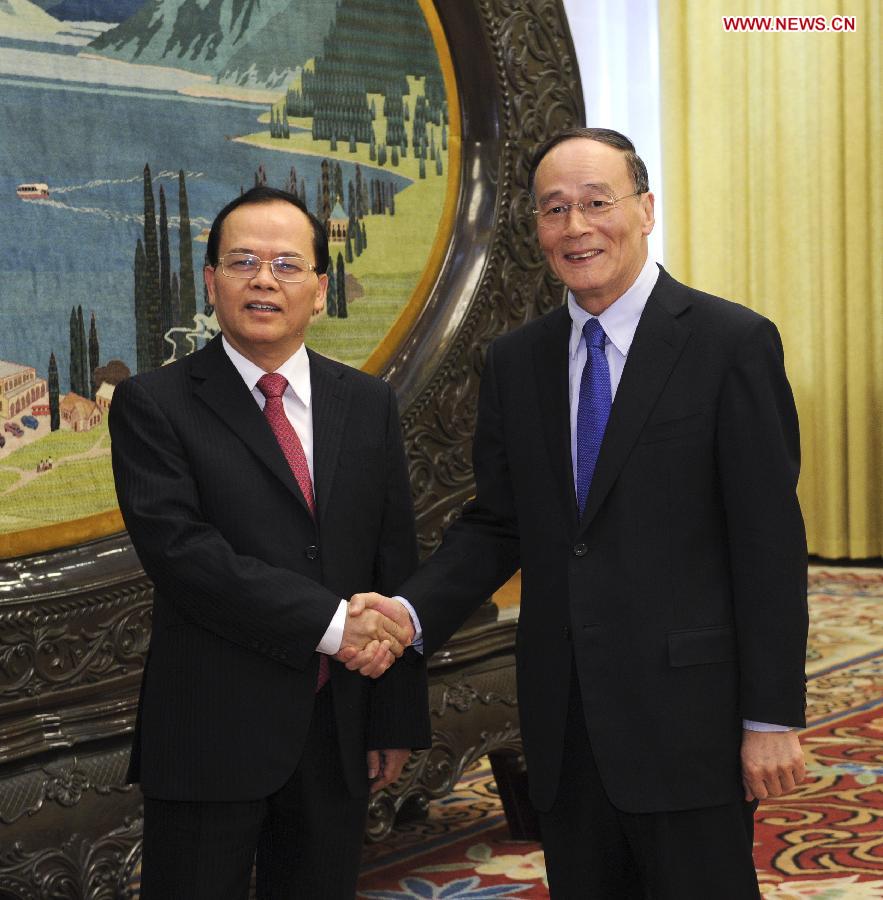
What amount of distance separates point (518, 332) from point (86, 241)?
903mm

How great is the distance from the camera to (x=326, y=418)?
2076 mm

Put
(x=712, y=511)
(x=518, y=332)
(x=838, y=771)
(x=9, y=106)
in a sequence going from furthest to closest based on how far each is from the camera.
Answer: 1. (x=838, y=771)
2. (x=9, y=106)
3. (x=518, y=332)
4. (x=712, y=511)

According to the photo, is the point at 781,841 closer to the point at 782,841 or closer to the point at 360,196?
the point at 782,841

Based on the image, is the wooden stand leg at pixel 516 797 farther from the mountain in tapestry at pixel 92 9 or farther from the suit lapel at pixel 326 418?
the mountain in tapestry at pixel 92 9

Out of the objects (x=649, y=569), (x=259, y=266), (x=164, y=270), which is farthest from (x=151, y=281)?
(x=649, y=569)

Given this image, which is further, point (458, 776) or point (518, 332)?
point (458, 776)

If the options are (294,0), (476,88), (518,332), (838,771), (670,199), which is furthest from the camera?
(670,199)

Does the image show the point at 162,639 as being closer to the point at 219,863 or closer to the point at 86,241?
the point at 219,863

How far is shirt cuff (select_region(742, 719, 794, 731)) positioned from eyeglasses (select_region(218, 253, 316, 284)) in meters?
0.94

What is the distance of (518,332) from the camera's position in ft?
7.06

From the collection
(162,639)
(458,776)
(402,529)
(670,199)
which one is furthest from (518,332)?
(670,199)

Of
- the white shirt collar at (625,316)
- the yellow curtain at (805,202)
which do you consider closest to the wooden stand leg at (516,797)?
the white shirt collar at (625,316)

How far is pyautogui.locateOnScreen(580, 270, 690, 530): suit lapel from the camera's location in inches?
74.6

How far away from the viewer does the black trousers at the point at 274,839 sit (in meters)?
1.95
